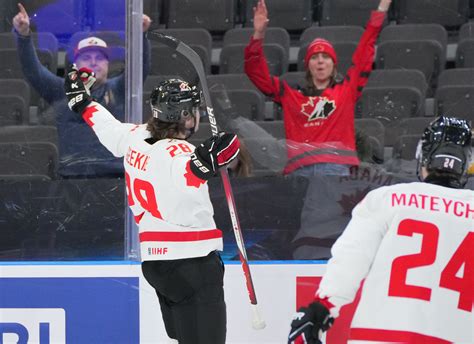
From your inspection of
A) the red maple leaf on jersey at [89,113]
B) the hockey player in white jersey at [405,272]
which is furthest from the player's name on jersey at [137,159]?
the hockey player in white jersey at [405,272]

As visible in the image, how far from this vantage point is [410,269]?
2.76 metres

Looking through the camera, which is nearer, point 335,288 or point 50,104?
point 335,288

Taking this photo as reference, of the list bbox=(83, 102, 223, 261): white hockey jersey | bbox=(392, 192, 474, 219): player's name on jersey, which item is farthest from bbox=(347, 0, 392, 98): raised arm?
bbox=(392, 192, 474, 219): player's name on jersey

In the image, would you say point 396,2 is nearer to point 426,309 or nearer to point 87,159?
point 87,159

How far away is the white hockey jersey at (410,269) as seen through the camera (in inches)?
108

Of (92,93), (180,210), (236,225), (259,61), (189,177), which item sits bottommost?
(236,225)

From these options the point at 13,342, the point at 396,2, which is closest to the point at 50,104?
the point at 13,342

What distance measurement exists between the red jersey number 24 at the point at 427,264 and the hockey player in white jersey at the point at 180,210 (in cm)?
104

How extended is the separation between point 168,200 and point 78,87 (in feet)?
2.22

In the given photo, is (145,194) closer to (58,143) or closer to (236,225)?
(236,225)

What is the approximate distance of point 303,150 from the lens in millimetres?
4332

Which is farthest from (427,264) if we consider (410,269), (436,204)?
(436,204)

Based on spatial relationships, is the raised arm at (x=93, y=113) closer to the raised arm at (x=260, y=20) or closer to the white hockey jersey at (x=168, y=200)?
the white hockey jersey at (x=168, y=200)

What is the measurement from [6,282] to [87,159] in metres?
0.54
